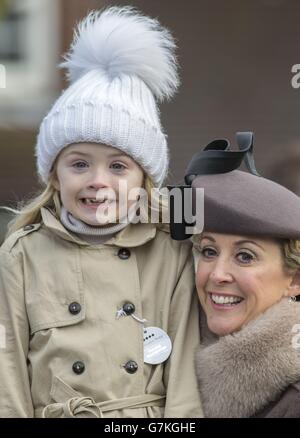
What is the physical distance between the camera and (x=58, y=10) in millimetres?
4582

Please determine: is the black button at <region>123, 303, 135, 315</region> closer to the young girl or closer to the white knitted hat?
the young girl

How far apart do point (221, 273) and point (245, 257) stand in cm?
7

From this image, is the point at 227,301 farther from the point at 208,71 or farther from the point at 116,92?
the point at 208,71

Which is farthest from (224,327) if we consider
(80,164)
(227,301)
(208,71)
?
(208,71)

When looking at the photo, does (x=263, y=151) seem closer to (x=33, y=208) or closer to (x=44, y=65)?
(x=44, y=65)

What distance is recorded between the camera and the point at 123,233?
215 centimetres

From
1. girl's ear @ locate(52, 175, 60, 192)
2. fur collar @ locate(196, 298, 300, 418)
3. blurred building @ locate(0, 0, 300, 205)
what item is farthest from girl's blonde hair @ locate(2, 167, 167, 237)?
blurred building @ locate(0, 0, 300, 205)

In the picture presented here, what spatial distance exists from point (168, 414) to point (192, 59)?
10.4 ft

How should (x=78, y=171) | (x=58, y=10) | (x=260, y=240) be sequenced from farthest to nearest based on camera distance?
(x=58, y=10), (x=78, y=171), (x=260, y=240)

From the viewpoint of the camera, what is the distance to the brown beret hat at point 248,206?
6.28 ft

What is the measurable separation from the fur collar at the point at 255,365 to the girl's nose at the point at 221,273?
0.37 feet

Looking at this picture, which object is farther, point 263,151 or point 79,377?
point 263,151

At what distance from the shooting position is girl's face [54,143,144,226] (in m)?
2.09
